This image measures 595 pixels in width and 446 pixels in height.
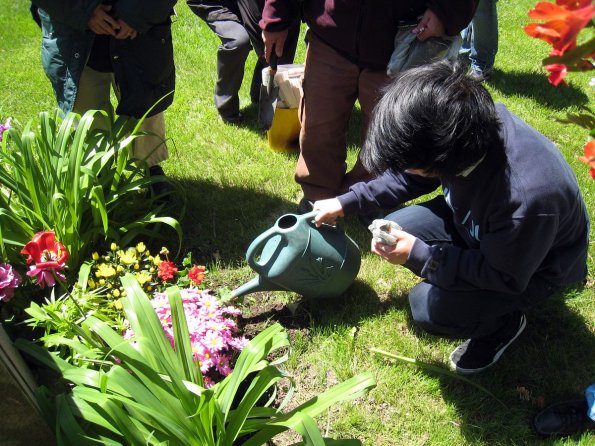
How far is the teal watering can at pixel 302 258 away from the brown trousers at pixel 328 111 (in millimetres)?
677

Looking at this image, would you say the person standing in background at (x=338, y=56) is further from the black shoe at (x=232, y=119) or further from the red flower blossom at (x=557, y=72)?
the red flower blossom at (x=557, y=72)

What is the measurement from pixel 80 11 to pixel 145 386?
5.00ft

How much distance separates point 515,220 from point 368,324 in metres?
0.86

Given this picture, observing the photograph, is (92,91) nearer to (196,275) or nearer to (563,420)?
(196,275)

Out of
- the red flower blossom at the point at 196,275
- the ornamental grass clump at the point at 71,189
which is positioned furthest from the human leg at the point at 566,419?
the ornamental grass clump at the point at 71,189

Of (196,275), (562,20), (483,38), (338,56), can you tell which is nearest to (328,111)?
(338,56)

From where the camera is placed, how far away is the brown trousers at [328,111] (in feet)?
8.18

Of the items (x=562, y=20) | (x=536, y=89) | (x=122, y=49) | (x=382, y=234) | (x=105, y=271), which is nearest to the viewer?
(x=562, y=20)

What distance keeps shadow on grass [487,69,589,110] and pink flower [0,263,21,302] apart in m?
3.48

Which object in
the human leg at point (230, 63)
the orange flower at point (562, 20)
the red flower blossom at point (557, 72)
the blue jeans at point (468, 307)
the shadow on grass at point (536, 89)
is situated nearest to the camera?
the orange flower at point (562, 20)

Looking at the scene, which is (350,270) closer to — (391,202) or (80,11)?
(391,202)

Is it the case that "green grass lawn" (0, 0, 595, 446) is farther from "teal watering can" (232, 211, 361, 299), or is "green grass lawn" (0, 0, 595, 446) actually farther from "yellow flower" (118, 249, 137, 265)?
"yellow flower" (118, 249, 137, 265)

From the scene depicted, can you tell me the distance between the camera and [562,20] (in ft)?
2.14

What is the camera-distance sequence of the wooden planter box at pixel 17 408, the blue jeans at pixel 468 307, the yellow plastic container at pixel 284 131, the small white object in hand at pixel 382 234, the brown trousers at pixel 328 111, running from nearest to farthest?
1. the wooden planter box at pixel 17 408
2. the small white object in hand at pixel 382 234
3. the blue jeans at pixel 468 307
4. the brown trousers at pixel 328 111
5. the yellow plastic container at pixel 284 131
